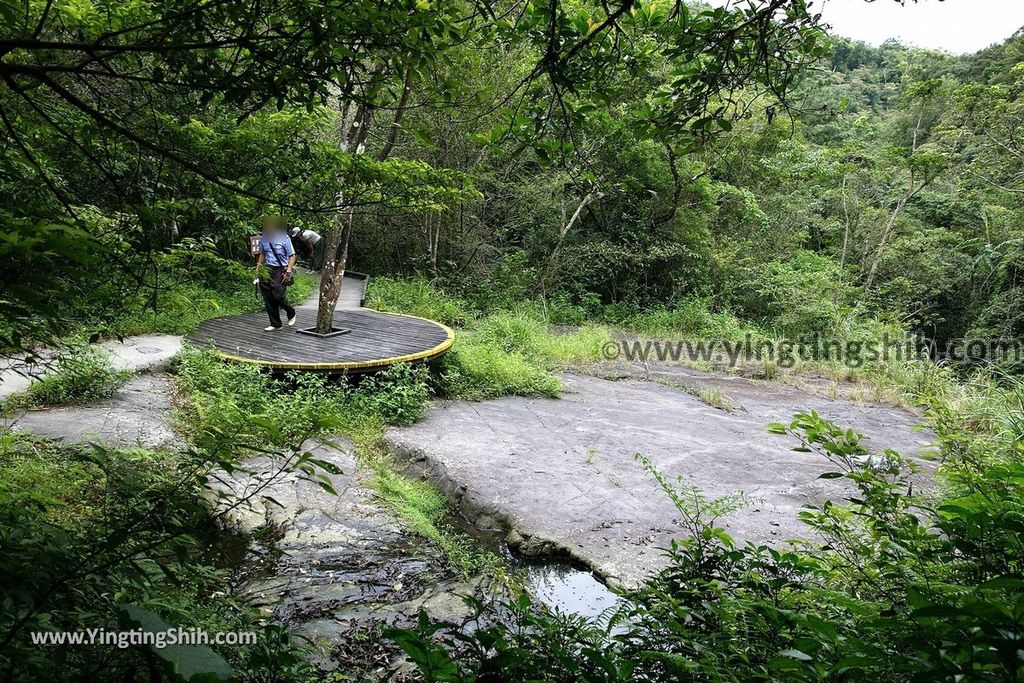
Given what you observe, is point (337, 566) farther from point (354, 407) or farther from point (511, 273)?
point (511, 273)

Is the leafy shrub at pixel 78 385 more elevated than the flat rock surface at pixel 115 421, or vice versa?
the leafy shrub at pixel 78 385

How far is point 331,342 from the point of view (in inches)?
292

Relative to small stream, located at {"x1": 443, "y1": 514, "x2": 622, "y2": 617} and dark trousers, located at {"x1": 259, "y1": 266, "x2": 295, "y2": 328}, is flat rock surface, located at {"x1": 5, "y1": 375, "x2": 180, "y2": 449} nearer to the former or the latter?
dark trousers, located at {"x1": 259, "y1": 266, "x2": 295, "y2": 328}

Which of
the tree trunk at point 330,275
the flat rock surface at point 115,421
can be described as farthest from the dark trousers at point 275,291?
the flat rock surface at point 115,421

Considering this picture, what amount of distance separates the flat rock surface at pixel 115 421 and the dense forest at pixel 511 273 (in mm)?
214

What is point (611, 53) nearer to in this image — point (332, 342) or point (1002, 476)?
point (1002, 476)

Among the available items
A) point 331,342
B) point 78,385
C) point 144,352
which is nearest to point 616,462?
point 331,342

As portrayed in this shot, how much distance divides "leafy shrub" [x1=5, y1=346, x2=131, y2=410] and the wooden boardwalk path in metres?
1.06

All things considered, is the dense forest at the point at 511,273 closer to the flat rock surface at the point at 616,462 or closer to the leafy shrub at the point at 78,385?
the leafy shrub at the point at 78,385

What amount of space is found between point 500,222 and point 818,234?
9.61 m

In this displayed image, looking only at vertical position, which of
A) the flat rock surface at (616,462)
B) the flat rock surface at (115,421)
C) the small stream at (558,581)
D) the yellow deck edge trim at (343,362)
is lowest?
the small stream at (558,581)

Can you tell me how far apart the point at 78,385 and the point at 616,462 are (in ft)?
16.5

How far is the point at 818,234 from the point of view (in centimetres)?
1680

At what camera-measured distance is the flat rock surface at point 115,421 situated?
4.36 m
